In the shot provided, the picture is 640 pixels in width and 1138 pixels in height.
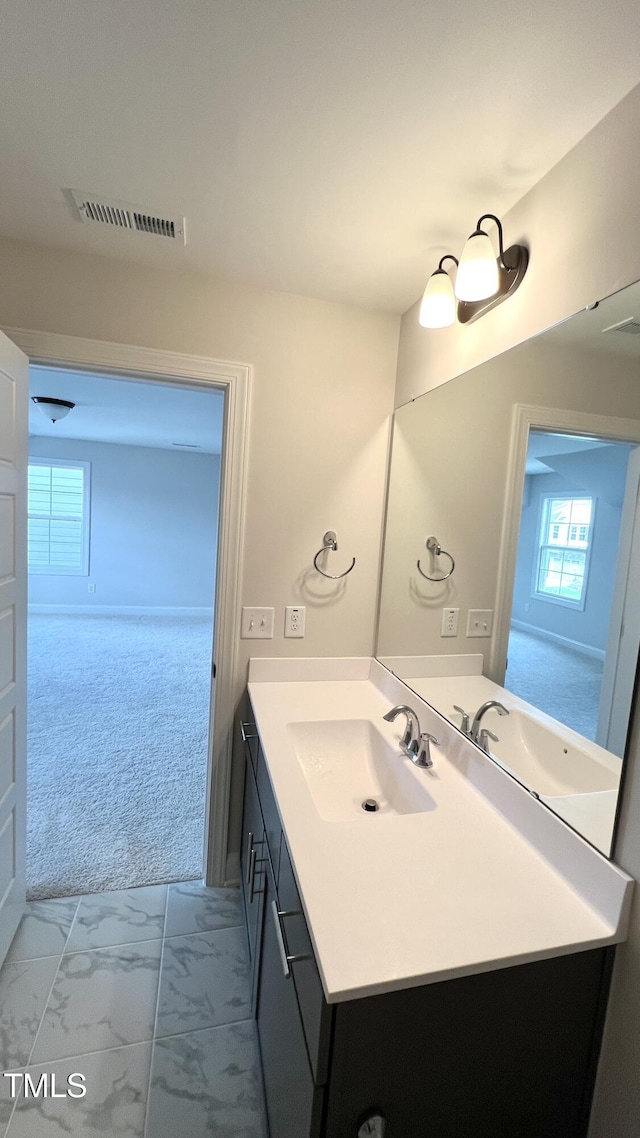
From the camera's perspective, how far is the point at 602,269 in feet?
3.17

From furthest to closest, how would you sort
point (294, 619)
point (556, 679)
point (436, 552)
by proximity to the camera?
point (294, 619), point (436, 552), point (556, 679)

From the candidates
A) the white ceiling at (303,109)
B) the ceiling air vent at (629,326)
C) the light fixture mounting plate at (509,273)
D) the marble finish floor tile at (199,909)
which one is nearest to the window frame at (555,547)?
the ceiling air vent at (629,326)

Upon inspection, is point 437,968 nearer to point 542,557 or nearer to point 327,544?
point 542,557

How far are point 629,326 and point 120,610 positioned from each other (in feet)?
22.2

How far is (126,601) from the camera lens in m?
6.79

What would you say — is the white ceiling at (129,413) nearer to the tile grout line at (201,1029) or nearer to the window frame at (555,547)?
the window frame at (555,547)

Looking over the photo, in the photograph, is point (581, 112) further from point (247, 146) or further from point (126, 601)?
point (126, 601)

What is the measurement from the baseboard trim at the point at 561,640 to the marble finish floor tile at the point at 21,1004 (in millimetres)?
1812

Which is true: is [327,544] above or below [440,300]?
below

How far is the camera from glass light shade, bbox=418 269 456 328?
4.54ft

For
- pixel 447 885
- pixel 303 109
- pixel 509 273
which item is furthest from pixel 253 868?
pixel 303 109

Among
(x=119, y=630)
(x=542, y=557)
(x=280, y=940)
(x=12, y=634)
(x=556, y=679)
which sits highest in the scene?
(x=542, y=557)

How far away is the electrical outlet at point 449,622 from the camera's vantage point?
1565 millimetres

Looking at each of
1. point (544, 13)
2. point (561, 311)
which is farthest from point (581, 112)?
point (561, 311)
